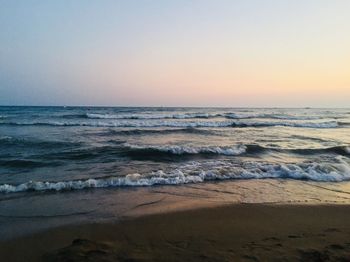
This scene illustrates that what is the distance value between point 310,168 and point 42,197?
689 centimetres

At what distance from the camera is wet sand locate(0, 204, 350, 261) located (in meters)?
3.77

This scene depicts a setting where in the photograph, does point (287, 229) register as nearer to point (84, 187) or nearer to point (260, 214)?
point (260, 214)

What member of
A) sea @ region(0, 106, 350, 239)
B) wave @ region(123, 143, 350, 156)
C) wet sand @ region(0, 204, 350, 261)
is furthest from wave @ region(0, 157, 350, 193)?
wet sand @ region(0, 204, 350, 261)

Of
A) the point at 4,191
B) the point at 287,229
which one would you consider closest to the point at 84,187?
the point at 4,191

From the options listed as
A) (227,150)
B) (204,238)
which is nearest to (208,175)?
(204,238)

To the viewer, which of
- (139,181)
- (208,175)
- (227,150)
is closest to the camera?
(139,181)

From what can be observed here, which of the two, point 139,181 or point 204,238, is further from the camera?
point 139,181

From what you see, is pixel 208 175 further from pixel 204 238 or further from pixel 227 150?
pixel 227 150

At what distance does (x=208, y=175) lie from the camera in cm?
835

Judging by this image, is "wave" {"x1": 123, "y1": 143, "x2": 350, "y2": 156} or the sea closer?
the sea

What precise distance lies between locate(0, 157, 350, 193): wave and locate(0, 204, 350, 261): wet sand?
2.32 meters

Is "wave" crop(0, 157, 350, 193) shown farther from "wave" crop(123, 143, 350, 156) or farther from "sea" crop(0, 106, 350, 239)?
"wave" crop(123, 143, 350, 156)

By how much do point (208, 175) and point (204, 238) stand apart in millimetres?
4018

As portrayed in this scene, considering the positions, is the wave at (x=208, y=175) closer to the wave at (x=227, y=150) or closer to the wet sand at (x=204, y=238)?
the wave at (x=227, y=150)
